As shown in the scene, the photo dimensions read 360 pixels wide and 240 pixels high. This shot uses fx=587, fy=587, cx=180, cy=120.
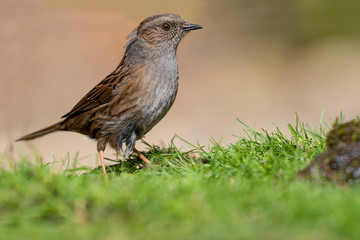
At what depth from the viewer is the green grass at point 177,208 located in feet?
10.4

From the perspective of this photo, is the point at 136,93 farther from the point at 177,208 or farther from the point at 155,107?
the point at 177,208

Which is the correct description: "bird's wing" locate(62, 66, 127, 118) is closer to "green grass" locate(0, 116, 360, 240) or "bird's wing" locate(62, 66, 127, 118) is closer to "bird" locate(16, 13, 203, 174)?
"bird" locate(16, 13, 203, 174)

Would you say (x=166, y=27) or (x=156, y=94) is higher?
(x=166, y=27)

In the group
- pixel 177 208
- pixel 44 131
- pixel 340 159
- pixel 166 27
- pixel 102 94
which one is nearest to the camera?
pixel 177 208

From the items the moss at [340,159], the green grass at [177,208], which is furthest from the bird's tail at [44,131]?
the moss at [340,159]

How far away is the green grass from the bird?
5.27ft

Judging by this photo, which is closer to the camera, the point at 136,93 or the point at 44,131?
the point at 136,93

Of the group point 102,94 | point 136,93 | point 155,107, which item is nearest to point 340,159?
point 155,107

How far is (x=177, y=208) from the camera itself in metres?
3.40

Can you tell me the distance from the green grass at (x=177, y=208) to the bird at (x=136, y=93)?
1.61 metres

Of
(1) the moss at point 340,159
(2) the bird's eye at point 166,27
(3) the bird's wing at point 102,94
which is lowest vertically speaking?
(1) the moss at point 340,159

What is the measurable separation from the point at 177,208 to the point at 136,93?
271 centimetres

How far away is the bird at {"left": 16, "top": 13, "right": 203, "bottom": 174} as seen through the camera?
596 centimetres

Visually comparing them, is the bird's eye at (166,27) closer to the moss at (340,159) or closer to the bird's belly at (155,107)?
the bird's belly at (155,107)
